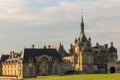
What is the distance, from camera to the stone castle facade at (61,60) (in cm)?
10781

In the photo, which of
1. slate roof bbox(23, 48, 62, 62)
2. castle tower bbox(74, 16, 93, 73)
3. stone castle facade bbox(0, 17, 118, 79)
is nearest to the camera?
slate roof bbox(23, 48, 62, 62)

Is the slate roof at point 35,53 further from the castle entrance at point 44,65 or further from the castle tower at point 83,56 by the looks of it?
the castle tower at point 83,56

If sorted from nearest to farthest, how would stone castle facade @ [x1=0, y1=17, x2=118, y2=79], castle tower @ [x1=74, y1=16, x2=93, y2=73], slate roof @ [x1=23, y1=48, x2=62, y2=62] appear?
slate roof @ [x1=23, y1=48, x2=62, y2=62] < stone castle facade @ [x1=0, y1=17, x2=118, y2=79] < castle tower @ [x1=74, y1=16, x2=93, y2=73]

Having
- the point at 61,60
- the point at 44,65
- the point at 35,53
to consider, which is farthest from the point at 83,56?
the point at 35,53

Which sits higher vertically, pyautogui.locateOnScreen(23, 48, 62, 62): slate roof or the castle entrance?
pyautogui.locateOnScreen(23, 48, 62, 62): slate roof

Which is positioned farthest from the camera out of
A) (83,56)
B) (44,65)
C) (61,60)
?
(83,56)

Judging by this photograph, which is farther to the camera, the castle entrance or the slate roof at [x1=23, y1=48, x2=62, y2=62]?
the castle entrance

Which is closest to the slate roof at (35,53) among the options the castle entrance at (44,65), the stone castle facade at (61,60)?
the stone castle facade at (61,60)

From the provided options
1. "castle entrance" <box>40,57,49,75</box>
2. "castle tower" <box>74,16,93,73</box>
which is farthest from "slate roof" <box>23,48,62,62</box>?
"castle tower" <box>74,16,93,73</box>

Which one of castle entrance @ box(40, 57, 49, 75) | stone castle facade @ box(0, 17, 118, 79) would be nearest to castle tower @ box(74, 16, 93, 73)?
stone castle facade @ box(0, 17, 118, 79)

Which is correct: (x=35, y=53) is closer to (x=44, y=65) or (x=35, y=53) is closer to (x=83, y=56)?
(x=44, y=65)

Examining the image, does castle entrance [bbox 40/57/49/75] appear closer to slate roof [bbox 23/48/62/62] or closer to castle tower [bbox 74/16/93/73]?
slate roof [bbox 23/48/62/62]

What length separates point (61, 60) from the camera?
10944 centimetres

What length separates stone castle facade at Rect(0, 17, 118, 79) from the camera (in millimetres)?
107812
